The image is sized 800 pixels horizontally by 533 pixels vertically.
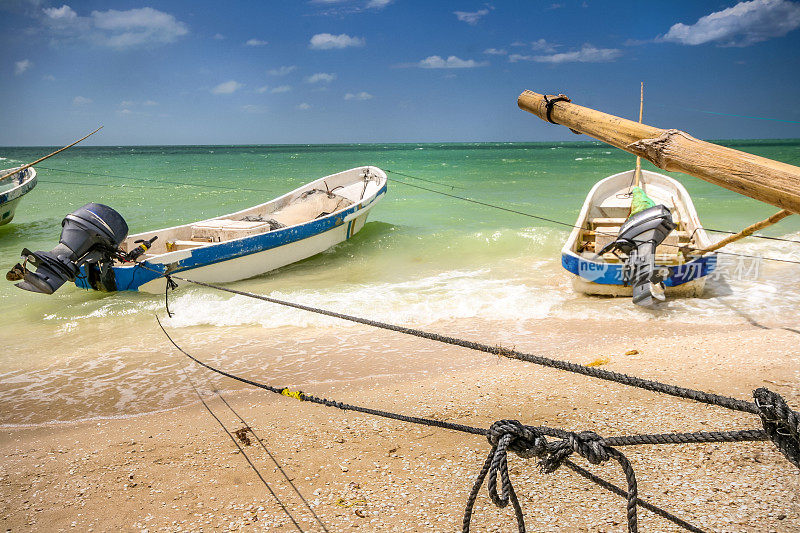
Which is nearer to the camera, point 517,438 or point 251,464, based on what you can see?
point 517,438

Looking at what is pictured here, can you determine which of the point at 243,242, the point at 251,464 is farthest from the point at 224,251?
the point at 251,464

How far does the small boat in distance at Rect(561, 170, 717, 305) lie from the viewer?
24.7ft

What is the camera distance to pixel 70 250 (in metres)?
6.59

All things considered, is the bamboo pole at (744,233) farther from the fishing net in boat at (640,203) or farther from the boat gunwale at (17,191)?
the boat gunwale at (17,191)

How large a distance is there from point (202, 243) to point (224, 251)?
3.09 ft

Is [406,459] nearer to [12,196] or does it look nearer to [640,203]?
[640,203]

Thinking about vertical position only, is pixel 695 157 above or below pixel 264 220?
above

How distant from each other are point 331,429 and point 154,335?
448 cm

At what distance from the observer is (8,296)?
977cm

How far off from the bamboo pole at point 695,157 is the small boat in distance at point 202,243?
249 inches

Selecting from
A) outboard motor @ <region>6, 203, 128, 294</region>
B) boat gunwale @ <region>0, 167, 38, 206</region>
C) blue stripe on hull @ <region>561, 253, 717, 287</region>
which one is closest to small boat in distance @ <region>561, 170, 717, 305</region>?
blue stripe on hull @ <region>561, 253, 717, 287</region>

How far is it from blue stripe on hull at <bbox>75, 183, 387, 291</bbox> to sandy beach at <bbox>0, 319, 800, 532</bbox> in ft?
12.3

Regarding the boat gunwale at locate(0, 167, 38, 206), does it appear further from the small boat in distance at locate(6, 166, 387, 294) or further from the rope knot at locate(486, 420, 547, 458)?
the rope knot at locate(486, 420, 547, 458)

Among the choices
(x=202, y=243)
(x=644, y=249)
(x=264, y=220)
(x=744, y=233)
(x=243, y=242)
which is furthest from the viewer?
(x=264, y=220)
